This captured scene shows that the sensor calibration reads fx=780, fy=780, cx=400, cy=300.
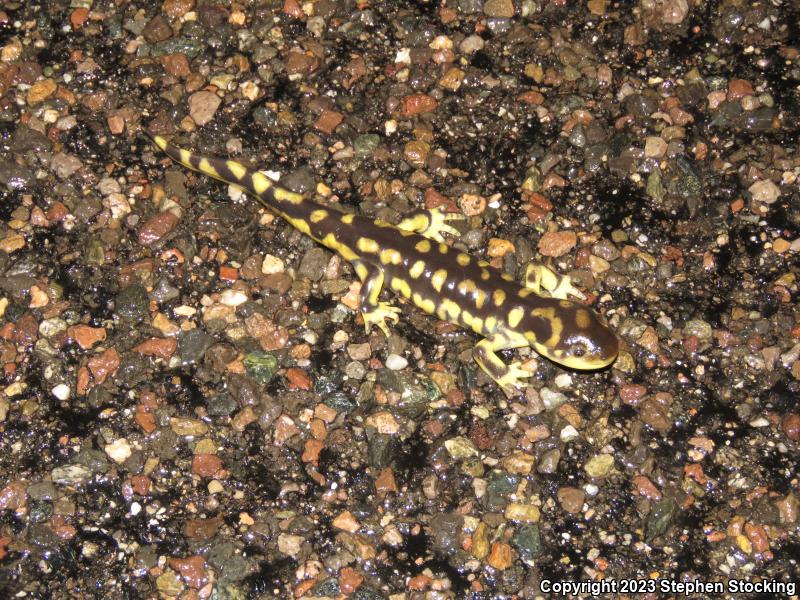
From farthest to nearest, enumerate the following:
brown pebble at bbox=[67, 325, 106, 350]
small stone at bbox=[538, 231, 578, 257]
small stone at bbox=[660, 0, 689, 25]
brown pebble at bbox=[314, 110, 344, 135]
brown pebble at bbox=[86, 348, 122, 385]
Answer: small stone at bbox=[660, 0, 689, 25] < brown pebble at bbox=[314, 110, 344, 135] < small stone at bbox=[538, 231, 578, 257] < brown pebble at bbox=[67, 325, 106, 350] < brown pebble at bbox=[86, 348, 122, 385]

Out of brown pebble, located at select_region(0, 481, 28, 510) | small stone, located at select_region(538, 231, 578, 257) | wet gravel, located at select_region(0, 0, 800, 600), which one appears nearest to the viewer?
wet gravel, located at select_region(0, 0, 800, 600)

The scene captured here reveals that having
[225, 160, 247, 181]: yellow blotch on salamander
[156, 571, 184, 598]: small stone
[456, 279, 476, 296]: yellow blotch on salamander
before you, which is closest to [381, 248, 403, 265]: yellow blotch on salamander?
[456, 279, 476, 296]: yellow blotch on salamander

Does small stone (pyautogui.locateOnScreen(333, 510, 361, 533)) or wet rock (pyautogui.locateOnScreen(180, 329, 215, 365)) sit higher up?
wet rock (pyautogui.locateOnScreen(180, 329, 215, 365))

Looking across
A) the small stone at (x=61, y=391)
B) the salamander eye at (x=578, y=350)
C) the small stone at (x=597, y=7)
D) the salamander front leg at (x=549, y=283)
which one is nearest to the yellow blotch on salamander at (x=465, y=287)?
the salamander front leg at (x=549, y=283)

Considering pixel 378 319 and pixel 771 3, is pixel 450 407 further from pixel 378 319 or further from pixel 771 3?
pixel 771 3

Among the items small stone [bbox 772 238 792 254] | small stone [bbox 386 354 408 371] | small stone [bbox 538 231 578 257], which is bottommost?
small stone [bbox 386 354 408 371]

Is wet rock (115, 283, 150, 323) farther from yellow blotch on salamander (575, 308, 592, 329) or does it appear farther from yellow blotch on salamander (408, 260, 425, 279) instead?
yellow blotch on salamander (575, 308, 592, 329)

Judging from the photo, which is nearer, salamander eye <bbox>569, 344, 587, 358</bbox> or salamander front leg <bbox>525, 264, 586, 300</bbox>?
salamander eye <bbox>569, 344, 587, 358</bbox>
